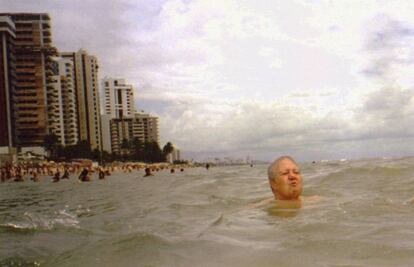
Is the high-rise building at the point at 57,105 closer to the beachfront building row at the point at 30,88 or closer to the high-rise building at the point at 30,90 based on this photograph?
the beachfront building row at the point at 30,88

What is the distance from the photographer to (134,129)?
173375mm

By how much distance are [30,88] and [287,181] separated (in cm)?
9550

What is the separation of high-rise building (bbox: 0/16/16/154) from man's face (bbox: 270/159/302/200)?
83.3 meters

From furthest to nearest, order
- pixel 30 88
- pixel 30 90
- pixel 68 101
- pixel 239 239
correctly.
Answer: pixel 68 101 < pixel 30 88 < pixel 30 90 < pixel 239 239

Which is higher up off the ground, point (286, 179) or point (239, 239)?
point (286, 179)

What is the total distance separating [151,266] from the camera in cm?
319

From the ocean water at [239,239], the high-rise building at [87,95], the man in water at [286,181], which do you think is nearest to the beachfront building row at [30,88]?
the high-rise building at [87,95]

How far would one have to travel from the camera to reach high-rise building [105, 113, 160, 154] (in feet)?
546

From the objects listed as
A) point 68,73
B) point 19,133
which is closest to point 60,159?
point 19,133

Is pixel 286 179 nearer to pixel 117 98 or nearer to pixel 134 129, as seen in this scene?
pixel 134 129

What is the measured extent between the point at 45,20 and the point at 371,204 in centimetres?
10681

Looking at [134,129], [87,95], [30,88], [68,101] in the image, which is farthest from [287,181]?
[134,129]

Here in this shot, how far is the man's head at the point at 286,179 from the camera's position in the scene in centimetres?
671

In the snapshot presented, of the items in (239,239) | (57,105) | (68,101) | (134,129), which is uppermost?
(68,101)
